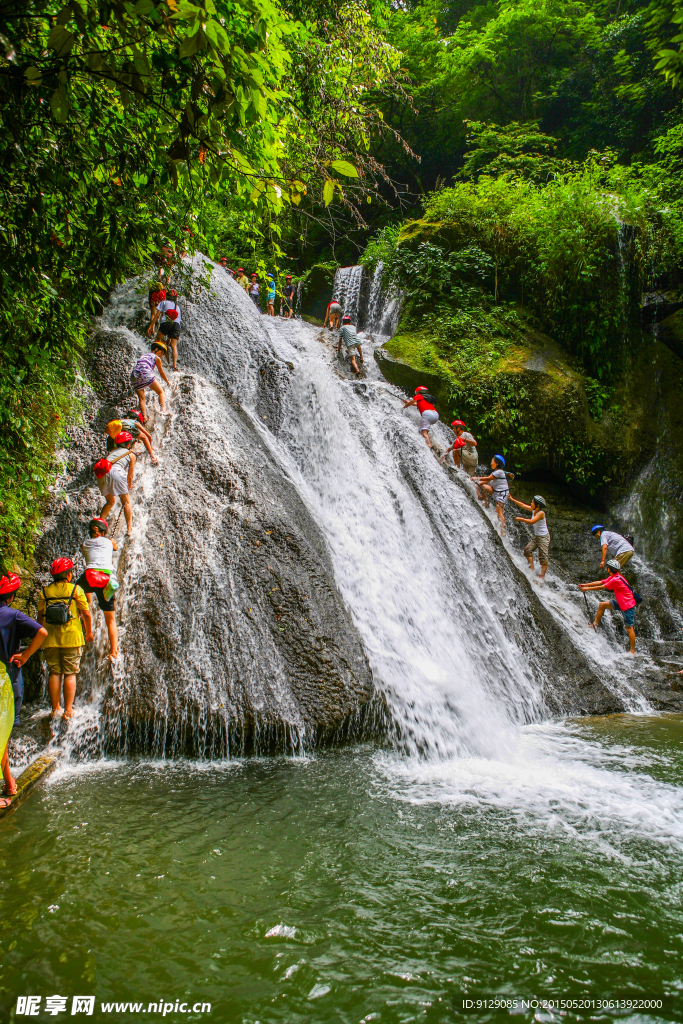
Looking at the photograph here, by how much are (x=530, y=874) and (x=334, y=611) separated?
3572 millimetres

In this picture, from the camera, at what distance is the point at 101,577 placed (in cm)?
582

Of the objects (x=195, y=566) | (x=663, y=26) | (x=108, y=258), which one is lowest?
(x=195, y=566)

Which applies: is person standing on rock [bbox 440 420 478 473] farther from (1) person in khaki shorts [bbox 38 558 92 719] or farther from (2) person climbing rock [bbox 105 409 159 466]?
(1) person in khaki shorts [bbox 38 558 92 719]

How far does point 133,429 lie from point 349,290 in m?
12.7

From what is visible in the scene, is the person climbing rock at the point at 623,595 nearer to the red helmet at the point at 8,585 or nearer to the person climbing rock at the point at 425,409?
the person climbing rock at the point at 425,409

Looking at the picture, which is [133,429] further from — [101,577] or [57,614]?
[57,614]

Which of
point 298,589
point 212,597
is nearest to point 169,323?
point 212,597

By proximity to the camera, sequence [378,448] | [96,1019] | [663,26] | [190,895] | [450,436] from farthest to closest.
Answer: [663,26], [450,436], [378,448], [190,895], [96,1019]

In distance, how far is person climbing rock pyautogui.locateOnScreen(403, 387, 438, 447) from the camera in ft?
37.1

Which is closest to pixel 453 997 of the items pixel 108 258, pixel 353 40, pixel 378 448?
pixel 108 258

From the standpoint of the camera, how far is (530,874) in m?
3.46

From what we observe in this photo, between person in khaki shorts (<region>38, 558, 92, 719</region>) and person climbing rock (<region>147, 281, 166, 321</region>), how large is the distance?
21.7 feet

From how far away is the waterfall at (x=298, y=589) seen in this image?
5676mm

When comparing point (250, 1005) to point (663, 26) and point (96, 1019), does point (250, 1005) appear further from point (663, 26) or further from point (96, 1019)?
point (663, 26)
